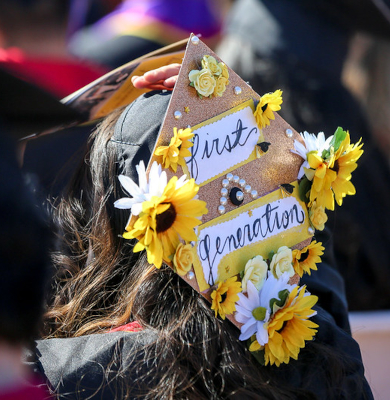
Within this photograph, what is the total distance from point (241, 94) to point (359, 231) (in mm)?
1153

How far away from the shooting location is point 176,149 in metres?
0.91

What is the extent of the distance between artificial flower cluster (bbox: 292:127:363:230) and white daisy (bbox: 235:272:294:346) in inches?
7.7

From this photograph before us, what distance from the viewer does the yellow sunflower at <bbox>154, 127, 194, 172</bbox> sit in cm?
91

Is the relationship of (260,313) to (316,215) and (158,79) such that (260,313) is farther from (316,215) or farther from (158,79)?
(158,79)

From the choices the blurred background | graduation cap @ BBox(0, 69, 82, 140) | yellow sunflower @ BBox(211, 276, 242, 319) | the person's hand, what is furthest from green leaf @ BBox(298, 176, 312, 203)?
the blurred background

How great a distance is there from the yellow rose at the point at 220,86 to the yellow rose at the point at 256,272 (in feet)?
1.03

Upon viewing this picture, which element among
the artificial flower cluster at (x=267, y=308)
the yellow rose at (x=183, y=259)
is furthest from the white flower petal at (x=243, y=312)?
the yellow rose at (x=183, y=259)

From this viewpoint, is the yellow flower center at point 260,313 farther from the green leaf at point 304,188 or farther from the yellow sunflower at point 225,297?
the green leaf at point 304,188

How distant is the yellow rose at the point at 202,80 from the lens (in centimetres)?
97

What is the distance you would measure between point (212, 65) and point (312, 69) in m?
1.34

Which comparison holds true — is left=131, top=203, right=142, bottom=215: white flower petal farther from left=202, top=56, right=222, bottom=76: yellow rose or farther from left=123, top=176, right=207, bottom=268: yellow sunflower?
left=202, top=56, right=222, bottom=76: yellow rose

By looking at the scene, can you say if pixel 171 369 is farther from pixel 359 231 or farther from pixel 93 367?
pixel 359 231

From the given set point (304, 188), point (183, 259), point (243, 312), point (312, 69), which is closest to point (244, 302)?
point (243, 312)

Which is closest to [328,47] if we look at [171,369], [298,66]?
[298,66]
